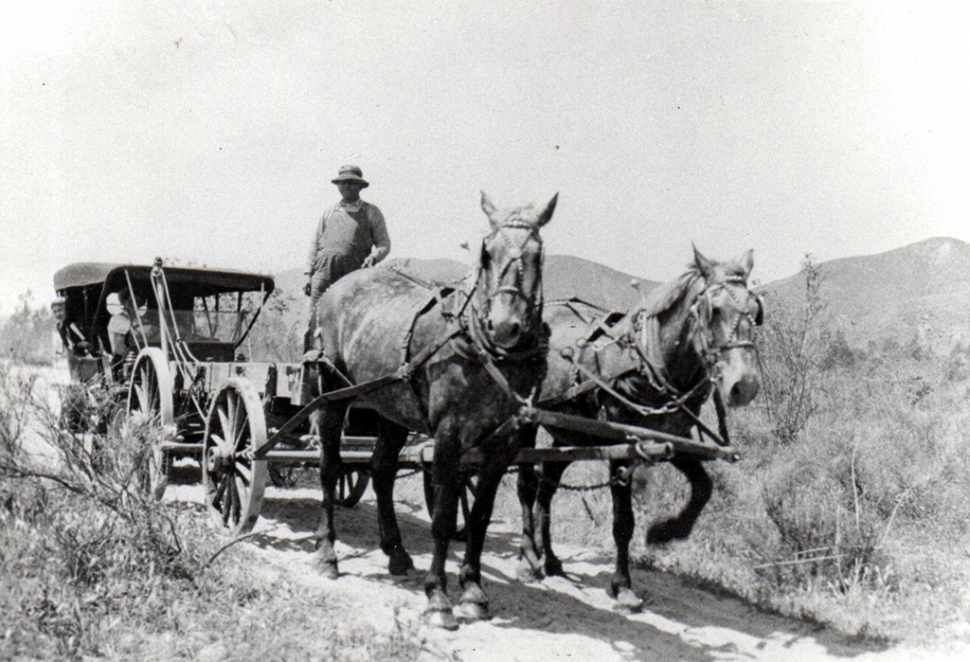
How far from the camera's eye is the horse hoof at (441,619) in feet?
16.1

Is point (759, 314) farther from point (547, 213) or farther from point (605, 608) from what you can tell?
point (605, 608)

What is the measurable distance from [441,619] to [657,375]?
6.77 feet

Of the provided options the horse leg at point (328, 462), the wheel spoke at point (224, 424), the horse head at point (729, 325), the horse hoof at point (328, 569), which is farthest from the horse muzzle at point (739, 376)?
the wheel spoke at point (224, 424)

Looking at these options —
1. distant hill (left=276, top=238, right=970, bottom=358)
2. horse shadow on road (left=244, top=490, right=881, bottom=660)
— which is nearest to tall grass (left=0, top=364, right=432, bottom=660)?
horse shadow on road (left=244, top=490, right=881, bottom=660)

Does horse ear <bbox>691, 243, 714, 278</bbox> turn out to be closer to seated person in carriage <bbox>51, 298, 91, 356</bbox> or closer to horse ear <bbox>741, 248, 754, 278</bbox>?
horse ear <bbox>741, 248, 754, 278</bbox>

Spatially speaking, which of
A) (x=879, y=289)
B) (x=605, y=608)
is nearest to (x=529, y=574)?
(x=605, y=608)

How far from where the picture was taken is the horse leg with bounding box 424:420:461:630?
4990 millimetres

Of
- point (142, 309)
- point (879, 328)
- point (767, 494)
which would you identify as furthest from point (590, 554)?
point (879, 328)

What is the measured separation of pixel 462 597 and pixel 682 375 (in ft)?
6.64

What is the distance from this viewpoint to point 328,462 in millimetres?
6352

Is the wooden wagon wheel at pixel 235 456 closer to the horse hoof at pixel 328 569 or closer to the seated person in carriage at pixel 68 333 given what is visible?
the horse hoof at pixel 328 569

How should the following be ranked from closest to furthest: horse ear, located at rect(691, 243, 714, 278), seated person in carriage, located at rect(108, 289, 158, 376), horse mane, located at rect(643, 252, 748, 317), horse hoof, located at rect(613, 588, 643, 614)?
horse mane, located at rect(643, 252, 748, 317), horse ear, located at rect(691, 243, 714, 278), horse hoof, located at rect(613, 588, 643, 614), seated person in carriage, located at rect(108, 289, 158, 376)

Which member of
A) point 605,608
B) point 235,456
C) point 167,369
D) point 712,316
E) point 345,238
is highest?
point 345,238

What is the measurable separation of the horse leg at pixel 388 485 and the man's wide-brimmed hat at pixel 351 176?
7.62 feet
